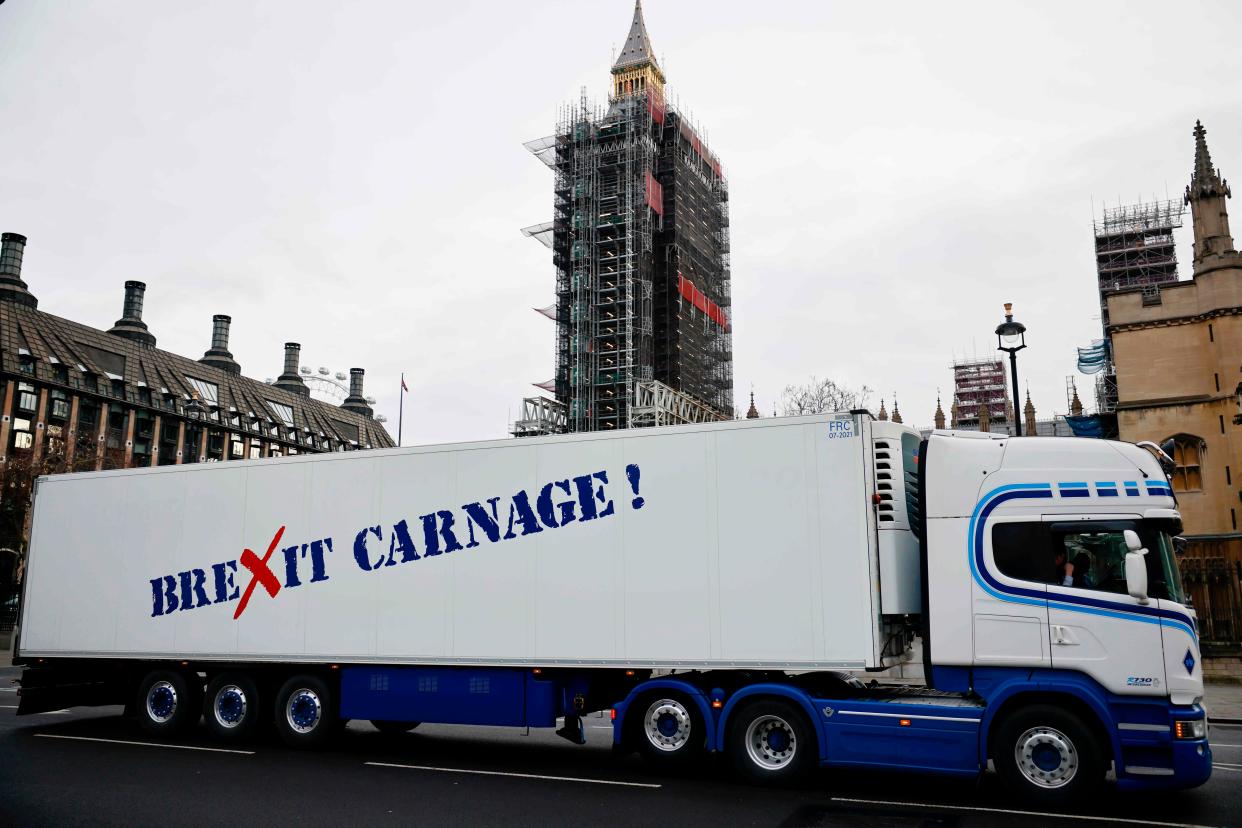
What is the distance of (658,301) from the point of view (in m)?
72.1

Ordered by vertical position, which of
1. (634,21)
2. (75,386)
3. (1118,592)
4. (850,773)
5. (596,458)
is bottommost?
(850,773)

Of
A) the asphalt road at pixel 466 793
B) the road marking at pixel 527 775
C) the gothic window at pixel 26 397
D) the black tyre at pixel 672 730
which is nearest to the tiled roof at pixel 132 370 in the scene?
the gothic window at pixel 26 397

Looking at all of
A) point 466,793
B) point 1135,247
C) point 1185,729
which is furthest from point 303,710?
point 1135,247

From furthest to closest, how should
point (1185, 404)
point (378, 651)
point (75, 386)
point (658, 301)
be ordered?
point (75, 386), point (658, 301), point (1185, 404), point (378, 651)

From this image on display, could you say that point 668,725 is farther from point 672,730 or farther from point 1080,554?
point 1080,554

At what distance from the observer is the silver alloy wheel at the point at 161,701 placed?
46.8ft

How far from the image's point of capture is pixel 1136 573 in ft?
31.2

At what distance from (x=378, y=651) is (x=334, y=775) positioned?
5.93 feet

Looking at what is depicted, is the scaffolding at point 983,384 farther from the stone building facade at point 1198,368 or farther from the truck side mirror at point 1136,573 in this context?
the truck side mirror at point 1136,573

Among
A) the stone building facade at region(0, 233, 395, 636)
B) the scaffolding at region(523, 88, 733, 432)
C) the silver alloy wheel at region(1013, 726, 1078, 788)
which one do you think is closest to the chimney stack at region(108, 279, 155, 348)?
the stone building facade at region(0, 233, 395, 636)

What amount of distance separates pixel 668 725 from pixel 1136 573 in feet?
17.8

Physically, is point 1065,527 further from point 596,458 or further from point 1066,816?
point 596,458

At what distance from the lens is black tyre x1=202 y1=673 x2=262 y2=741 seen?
44.7ft

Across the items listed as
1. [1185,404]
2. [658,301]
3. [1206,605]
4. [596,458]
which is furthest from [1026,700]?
[658,301]
